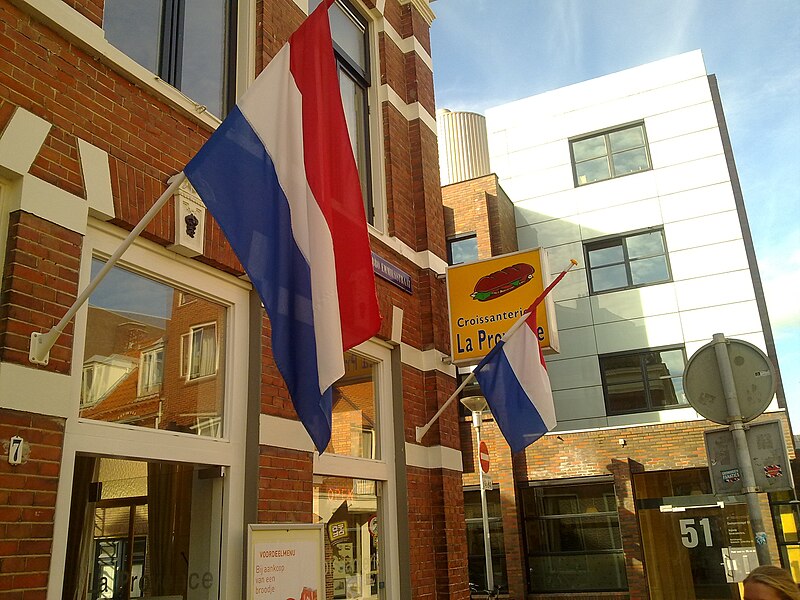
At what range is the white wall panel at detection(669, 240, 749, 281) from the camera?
1941 centimetres

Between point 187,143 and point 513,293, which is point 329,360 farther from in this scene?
point 513,293

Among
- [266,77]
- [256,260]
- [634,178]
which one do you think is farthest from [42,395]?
[634,178]

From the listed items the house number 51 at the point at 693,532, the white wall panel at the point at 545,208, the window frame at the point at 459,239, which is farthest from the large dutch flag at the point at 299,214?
the white wall panel at the point at 545,208

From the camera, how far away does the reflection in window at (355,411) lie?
7.41m

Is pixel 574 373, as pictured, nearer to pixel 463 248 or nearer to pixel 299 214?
pixel 463 248

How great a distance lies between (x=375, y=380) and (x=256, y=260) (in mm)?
4418

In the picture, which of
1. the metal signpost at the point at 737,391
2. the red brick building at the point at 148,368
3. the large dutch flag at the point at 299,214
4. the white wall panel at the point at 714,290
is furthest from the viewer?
the white wall panel at the point at 714,290

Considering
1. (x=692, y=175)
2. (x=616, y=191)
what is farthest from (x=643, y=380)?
(x=692, y=175)

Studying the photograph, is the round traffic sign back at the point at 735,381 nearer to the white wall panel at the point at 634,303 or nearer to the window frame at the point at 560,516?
the window frame at the point at 560,516

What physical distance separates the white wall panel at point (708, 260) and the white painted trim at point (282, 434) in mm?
15982

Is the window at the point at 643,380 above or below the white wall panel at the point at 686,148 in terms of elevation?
below

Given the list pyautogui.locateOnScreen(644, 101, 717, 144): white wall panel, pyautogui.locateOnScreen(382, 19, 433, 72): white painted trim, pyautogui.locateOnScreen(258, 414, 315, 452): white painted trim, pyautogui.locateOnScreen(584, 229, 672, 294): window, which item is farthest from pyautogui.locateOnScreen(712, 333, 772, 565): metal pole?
pyautogui.locateOnScreen(644, 101, 717, 144): white wall panel

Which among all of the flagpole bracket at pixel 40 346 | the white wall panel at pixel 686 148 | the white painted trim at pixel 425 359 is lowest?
the flagpole bracket at pixel 40 346

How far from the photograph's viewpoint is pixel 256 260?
4.00m
